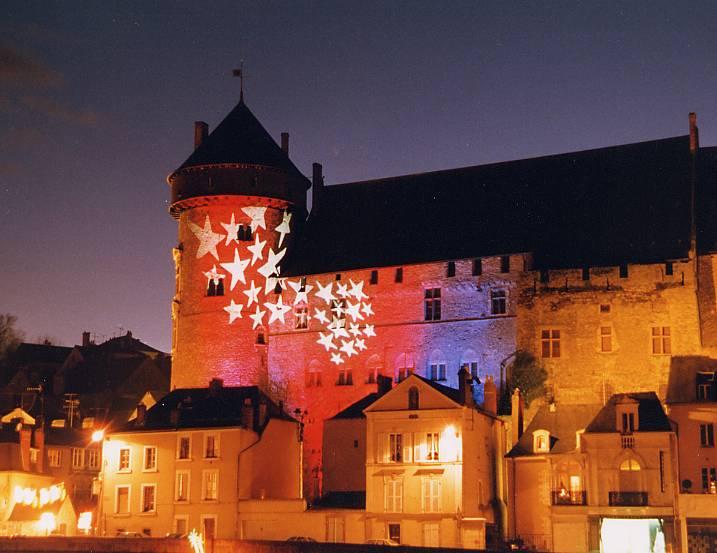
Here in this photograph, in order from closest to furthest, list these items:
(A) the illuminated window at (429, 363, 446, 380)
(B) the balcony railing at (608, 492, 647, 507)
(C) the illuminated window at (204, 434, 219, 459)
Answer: (B) the balcony railing at (608, 492, 647, 507) → (C) the illuminated window at (204, 434, 219, 459) → (A) the illuminated window at (429, 363, 446, 380)

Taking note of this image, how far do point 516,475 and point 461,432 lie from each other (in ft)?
8.34

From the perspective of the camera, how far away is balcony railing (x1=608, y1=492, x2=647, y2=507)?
31.8m

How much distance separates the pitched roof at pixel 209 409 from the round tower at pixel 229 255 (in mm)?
2681

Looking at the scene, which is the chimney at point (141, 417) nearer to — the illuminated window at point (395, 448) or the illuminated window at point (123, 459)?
the illuminated window at point (123, 459)

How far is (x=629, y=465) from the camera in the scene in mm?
32375

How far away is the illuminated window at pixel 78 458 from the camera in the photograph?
45719 millimetres

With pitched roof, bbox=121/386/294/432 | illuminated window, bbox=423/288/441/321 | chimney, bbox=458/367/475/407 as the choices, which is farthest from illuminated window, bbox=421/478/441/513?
illuminated window, bbox=423/288/441/321

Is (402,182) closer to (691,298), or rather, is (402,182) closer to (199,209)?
(199,209)

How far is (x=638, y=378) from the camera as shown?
36.4 metres

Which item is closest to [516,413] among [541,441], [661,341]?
[541,441]

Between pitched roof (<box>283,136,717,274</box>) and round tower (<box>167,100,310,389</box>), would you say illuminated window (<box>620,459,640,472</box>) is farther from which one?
round tower (<box>167,100,310,389</box>)

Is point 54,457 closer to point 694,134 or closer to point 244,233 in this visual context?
point 244,233

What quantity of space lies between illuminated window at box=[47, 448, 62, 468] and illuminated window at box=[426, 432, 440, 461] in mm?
16937

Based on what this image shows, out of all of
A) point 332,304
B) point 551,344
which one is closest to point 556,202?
point 551,344
